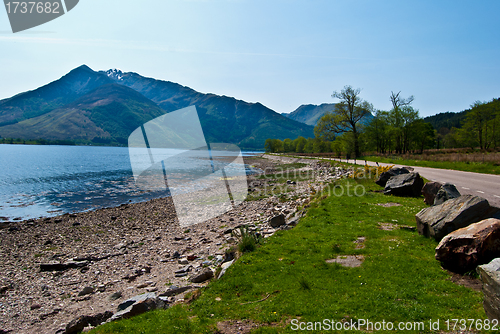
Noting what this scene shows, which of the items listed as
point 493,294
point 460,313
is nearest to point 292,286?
point 460,313

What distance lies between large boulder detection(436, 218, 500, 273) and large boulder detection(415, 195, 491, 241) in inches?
49.1

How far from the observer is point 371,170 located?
27.3 m

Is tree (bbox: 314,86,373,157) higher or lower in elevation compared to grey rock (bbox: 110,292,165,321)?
higher

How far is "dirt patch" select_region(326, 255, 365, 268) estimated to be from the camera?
7812mm

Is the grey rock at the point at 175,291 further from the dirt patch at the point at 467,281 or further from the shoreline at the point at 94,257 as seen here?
the dirt patch at the point at 467,281

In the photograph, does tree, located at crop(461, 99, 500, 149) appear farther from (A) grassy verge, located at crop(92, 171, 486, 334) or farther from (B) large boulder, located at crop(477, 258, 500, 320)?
(B) large boulder, located at crop(477, 258, 500, 320)

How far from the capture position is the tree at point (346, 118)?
181ft

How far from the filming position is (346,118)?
184ft

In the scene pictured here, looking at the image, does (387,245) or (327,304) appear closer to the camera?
(327,304)

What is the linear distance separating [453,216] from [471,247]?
6.45 feet

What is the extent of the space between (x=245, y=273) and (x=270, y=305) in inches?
79.4

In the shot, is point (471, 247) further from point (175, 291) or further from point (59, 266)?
point (59, 266)

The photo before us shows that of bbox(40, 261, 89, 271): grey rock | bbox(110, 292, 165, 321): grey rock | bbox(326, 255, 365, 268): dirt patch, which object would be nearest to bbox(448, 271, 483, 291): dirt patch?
bbox(326, 255, 365, 268): dirt patch

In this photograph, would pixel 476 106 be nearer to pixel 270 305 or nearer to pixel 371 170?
pixel 371 170
